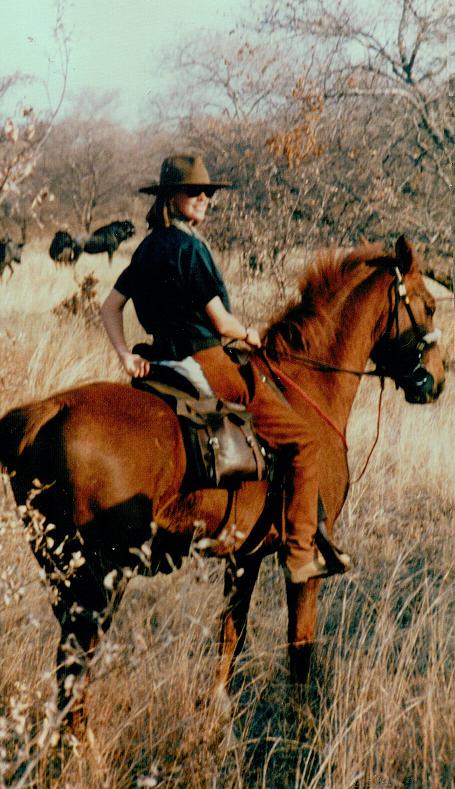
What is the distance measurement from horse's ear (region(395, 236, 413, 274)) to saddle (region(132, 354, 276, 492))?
4.20 ft

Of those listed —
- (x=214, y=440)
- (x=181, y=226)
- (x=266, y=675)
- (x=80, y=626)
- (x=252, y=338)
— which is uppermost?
(x=181, y=226)

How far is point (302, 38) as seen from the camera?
39.5ft

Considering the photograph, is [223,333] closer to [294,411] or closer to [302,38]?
[294,411]

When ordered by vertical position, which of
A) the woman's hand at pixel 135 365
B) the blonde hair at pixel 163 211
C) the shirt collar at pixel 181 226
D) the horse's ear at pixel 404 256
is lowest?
the woman's hand at pixel 135 365

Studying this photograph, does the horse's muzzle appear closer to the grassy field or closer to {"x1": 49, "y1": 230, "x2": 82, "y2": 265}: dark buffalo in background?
the grassy field

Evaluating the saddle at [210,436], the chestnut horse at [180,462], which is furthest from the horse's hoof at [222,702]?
the saddle at [210,436]

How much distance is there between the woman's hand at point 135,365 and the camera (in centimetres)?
388

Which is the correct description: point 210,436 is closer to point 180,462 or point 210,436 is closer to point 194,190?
point 180,462

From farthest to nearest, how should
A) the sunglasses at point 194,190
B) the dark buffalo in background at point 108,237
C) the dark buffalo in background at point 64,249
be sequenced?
1. the dark buffalo in background at point 108,237
2. the dark buffalo in background at point 64,249
3. the sunglasses at point 194,190

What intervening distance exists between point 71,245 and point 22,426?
21000mm

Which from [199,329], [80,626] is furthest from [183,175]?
[80,626]

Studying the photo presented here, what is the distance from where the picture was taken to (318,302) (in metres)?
4.43

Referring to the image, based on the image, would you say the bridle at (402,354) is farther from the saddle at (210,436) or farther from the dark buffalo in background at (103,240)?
the dark buffalo in background at (103,240)

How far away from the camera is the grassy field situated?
325cm
